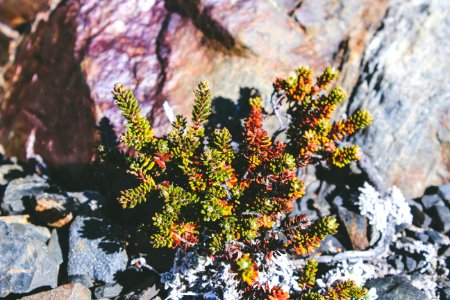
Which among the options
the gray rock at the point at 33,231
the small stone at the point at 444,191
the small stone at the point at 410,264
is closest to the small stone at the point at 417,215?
the small stone at the point at 444,191

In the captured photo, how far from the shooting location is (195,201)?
4227 millimetres

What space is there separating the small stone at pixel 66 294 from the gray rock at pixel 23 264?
0.31 metres

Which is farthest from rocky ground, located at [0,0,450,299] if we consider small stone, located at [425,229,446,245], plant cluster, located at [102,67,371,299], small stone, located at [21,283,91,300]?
plant cluster, located at [102,67,371,299]

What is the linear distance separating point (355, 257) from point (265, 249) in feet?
4.96

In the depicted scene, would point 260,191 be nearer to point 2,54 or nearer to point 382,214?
point 382,214

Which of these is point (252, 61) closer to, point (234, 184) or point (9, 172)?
point (234, 184)

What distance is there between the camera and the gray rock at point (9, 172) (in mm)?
6105

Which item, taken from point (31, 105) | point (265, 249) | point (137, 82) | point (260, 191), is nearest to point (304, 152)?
point (260, 191)

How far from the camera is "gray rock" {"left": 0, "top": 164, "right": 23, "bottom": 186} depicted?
6.11 m

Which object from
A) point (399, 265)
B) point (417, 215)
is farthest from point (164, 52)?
point (399, 265)

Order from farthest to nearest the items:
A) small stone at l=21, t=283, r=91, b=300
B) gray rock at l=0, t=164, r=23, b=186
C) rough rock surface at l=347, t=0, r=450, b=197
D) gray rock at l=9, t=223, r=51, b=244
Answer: gray rock at l=0, t=164, r=23, b=186
rough rock surface at l=347, t=0, r=450, b=197
gray rock at l=9, t=223, r=51, b=244
small stone at l=21, t=283, r=91, b=300

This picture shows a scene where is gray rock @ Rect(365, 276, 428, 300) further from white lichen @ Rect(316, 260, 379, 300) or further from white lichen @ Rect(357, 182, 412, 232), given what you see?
white lichen @ Rect(357, 182, 412, 232)

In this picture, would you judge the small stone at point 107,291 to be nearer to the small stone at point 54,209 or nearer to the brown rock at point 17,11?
the small stone at point 54,209

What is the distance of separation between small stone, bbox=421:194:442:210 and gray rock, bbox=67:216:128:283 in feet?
12.9
